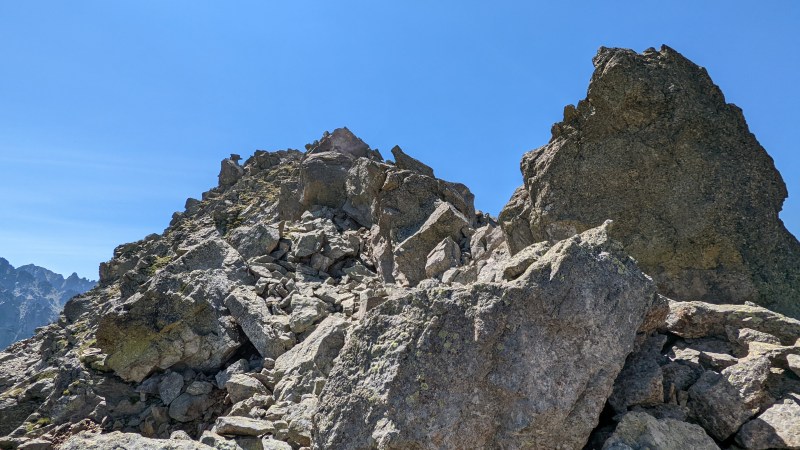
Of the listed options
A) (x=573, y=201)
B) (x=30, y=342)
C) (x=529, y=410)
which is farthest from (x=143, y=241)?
(x=529, y=410)

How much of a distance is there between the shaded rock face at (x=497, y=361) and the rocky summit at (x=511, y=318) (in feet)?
0.11

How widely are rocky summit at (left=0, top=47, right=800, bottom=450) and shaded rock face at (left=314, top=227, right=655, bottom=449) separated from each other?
34 mm

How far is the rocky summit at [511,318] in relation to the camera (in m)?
7.96

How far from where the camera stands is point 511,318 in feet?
28.0

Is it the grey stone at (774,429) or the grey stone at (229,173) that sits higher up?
the grey stone at (229,173)


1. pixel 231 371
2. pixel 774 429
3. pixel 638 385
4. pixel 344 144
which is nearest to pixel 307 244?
pixel 231 371

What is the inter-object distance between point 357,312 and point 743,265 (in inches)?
506

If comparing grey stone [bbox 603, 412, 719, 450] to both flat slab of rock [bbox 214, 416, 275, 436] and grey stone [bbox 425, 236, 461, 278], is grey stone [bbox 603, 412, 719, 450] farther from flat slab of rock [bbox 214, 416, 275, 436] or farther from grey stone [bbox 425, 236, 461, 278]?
grey stone [bbox 425, 236, 461, 278]

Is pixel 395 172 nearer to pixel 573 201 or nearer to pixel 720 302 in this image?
pixel 573 201

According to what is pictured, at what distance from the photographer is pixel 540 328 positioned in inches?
331

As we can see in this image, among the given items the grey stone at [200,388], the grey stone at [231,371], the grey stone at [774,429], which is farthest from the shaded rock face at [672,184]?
the grey stone at [200,388]

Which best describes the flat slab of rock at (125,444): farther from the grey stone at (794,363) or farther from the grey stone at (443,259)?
the grey stone at (443,259)

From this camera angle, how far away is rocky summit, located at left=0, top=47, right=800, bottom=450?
7.96 m

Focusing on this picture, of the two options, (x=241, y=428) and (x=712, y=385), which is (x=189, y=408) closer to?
(x=241, y=428)
